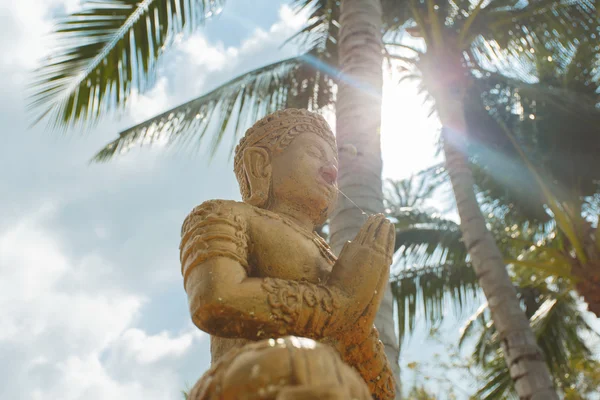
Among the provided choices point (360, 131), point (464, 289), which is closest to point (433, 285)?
point (464, 289)

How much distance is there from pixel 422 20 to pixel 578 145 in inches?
160

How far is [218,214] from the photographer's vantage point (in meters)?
1.98

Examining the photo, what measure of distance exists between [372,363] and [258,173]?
2.82 feet

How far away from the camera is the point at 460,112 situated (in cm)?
721

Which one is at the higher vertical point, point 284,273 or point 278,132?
point 278,132

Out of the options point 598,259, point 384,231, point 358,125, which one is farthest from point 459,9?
point 384,231

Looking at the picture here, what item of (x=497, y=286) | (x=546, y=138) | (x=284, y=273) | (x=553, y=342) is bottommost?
(x=553, y=342)

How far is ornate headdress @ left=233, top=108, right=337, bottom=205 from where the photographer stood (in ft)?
7.89

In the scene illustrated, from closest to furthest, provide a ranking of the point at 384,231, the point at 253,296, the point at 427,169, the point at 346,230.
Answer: the point at 253,296 < the point at 384,231 < the point at 346,230 < the point at 427,169

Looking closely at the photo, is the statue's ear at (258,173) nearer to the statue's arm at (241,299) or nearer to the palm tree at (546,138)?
the statue's arm at (241,299)

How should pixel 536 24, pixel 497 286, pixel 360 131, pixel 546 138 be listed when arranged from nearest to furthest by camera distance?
pixel 360 131, pixel 497 286, pixel 536 24, pixel 546 138

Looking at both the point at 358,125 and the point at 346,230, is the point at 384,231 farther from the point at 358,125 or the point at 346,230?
the point at 358,125

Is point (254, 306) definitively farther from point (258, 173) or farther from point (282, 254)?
point (258, 173)

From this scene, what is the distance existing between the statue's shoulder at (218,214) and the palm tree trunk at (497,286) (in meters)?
3.86
